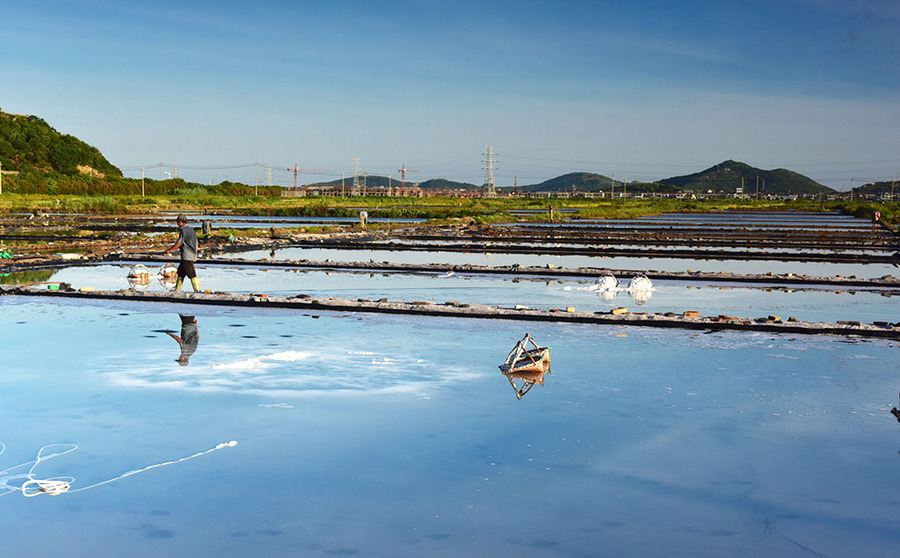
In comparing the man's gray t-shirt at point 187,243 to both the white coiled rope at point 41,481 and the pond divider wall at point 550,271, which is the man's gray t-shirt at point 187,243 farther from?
the white coiled rope at point 41,481

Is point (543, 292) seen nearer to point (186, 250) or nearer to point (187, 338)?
point (186, 250)

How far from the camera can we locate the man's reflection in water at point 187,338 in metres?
11.1

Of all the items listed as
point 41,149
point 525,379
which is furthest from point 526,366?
point 41,149

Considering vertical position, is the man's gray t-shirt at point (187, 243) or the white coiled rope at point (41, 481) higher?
the man's gray t-shirt at point (187, 243)

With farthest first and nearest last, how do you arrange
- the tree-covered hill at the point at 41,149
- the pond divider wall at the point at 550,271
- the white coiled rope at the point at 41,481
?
the tree-covered hill at the point at 41,149
the pond divider wall at the point at 550,271
the white coiled rope at the point at 41,481

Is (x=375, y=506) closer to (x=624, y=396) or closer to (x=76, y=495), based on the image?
(x=76, y=495)

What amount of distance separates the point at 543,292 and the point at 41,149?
15030 centimetres

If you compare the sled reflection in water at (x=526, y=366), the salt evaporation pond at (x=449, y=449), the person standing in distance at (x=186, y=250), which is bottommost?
the salt evaporation pond at (x=449, y=449)

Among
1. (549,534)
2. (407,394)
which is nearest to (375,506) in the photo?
(549,534)

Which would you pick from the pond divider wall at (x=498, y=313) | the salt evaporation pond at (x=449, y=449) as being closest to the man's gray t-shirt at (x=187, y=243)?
the pond divider wall at (x=498, y=313)

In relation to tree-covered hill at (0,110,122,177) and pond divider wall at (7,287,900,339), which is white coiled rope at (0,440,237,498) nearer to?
pond divider wall at (7,287,900,339)

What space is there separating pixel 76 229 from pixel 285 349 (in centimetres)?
3536

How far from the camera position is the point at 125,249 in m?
29.9

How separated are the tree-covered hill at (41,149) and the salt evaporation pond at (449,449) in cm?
14446
